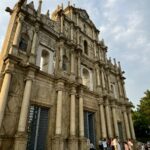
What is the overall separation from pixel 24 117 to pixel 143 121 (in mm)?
23479

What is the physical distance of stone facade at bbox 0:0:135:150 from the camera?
8.23 meters

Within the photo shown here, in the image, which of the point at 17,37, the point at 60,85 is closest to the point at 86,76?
the point at 60,85

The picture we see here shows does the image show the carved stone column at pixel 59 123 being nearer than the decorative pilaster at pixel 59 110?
Yes

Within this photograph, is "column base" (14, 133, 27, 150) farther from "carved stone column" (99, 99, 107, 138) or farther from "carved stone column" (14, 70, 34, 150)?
"carved stone column" (99, 99, 107, 138)

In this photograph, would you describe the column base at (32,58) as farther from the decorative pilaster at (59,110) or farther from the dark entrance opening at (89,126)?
the dark entrance opening at (89,126)

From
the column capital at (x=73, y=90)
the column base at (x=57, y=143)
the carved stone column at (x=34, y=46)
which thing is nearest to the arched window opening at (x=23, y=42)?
the carved stone column at (x=34, y=46)

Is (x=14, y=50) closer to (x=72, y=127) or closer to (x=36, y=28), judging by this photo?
(x=36, y=28)

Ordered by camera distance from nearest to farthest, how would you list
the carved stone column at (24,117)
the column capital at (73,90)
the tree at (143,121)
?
the carved stone column at (24,117)
the column capital at (73,90)
the tree at (143,121)

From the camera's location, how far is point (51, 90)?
1047 centimetres

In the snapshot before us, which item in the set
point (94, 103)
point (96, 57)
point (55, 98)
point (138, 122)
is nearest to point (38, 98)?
point (55, 98)

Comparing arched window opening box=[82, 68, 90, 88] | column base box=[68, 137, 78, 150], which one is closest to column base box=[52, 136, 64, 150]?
column base box=[68, 137, 78, 150]

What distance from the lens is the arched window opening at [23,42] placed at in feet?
33.8

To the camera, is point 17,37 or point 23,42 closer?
point 17,37

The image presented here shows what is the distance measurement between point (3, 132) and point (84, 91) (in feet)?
22.7
